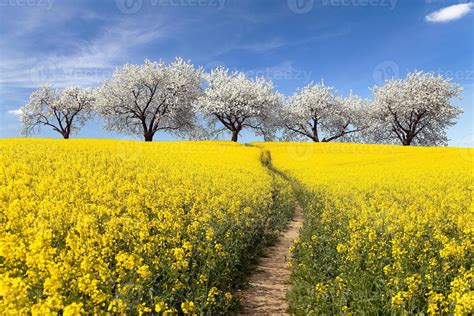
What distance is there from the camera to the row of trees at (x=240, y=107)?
184 ft

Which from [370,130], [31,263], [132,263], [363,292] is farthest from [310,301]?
[370,130]

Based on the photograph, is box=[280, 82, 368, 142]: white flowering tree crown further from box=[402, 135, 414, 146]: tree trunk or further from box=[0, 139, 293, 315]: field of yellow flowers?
box=[0, 139, 293, 315]: field of yellow flowers

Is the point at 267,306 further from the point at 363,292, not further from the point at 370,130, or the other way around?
the point at 370,130

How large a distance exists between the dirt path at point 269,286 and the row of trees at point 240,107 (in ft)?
143

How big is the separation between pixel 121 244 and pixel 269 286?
12.7ft

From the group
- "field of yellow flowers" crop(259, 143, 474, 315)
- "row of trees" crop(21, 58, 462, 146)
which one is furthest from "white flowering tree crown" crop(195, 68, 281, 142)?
"field of yellow flowers" crop(259, 143, 474, 315)

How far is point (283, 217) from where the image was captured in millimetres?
15148

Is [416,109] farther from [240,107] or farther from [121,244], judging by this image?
[121,244]

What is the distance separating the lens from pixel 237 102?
183ft

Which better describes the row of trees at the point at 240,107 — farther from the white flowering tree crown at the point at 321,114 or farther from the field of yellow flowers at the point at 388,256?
the field of yellow flowers at the point at 388,256

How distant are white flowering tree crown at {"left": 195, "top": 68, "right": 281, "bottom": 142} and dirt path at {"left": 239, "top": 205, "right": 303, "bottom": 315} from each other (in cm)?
4364

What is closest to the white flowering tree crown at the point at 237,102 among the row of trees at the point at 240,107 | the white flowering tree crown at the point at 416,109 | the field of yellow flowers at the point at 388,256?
the row of trees at the point at 240,107

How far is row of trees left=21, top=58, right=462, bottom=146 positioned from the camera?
184ft

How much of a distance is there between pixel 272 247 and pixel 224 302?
5.79 m
